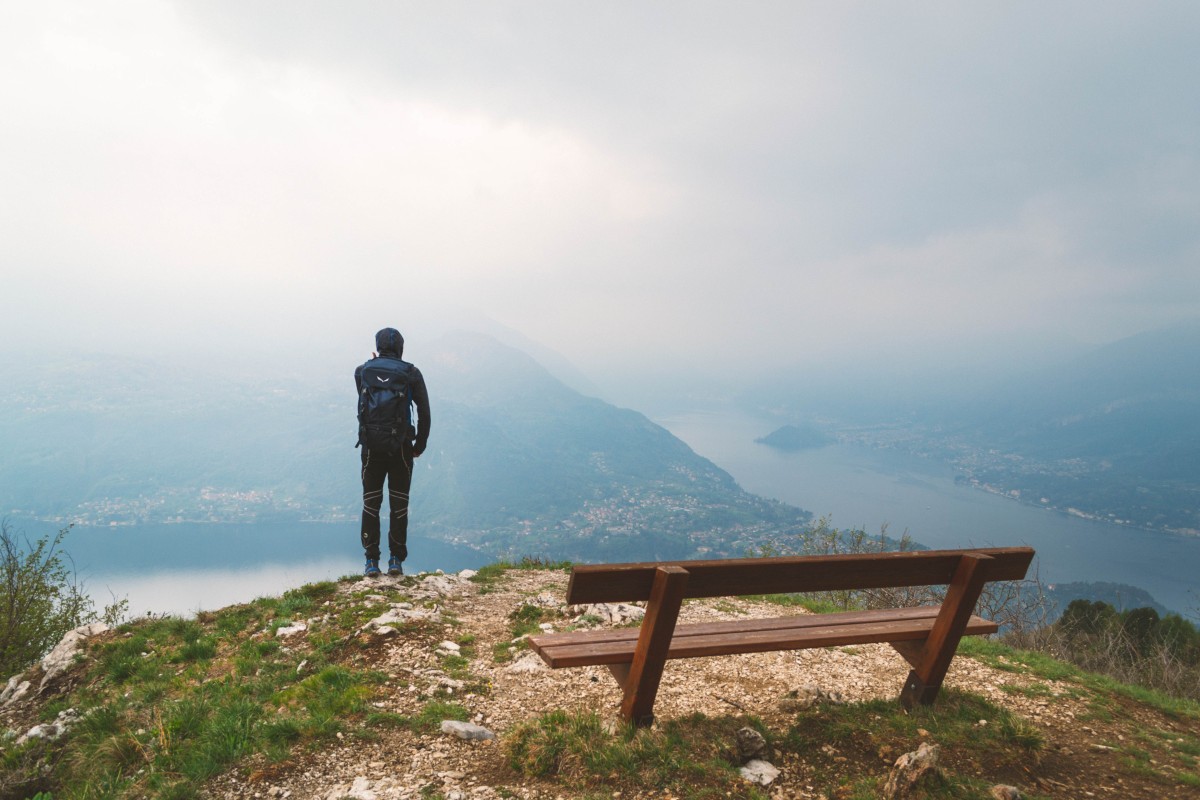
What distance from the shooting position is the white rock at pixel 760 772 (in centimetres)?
356

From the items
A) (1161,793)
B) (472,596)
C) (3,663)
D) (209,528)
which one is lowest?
(209,528)

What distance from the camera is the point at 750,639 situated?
13.3 ft

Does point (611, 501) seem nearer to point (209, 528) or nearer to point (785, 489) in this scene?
point (785, 489)

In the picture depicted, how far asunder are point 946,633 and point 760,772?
186 centimetres

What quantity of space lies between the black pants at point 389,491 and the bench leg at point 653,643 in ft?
15.5

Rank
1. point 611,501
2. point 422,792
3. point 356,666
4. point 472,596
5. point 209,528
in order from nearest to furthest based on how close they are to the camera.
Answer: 1. point 422,792
2. point 356,666
3. point 472,596
4. point 209,528
5. point 611,501

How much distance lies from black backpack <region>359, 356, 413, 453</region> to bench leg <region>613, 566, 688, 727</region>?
4.83 meters

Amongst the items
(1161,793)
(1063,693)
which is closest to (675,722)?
(1161,793)

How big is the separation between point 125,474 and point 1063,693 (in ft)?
864

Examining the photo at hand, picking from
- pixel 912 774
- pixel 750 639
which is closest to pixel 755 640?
pixel 750 639

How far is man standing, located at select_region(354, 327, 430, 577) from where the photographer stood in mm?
7500

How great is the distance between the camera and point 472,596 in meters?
8.39

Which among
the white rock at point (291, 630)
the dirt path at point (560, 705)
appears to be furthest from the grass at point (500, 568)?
the white rock at point (291, 630)

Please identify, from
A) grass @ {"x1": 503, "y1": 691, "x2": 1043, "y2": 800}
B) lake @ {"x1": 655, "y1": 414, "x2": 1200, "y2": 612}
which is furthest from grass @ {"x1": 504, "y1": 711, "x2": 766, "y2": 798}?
lake @ {"x1": 655, "y1": 414, "x2": 1200, "y2": 612}
